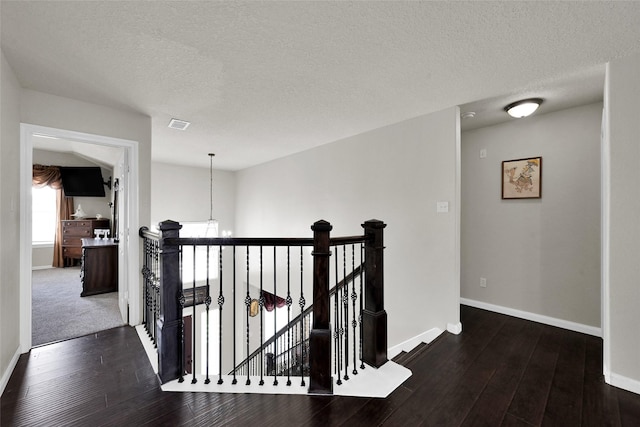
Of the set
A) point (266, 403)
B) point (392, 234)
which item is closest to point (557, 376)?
point (392, 234)

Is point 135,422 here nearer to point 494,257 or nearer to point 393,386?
point 393,386

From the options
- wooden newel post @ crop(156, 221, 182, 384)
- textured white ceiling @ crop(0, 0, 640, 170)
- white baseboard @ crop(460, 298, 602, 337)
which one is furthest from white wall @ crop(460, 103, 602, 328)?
wooden newel post @ crop(156, 221, 182, 384)

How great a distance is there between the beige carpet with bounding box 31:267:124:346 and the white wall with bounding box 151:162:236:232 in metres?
2.24

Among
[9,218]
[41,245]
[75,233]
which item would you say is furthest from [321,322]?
[41,245]

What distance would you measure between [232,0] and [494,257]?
3869 millimetres

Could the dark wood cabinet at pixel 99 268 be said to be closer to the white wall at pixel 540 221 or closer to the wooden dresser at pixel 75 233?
the wooden dresser at pixel 75 233

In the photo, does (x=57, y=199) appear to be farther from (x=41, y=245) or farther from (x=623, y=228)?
(x=623, y=228)

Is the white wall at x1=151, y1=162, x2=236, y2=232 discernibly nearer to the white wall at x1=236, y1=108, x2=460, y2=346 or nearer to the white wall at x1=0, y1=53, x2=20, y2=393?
the white wall at x1=236, y1=108, x2=460, y2=346

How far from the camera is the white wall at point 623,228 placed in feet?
6.29

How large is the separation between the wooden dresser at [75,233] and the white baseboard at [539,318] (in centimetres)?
763

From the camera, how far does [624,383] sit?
6.27ft

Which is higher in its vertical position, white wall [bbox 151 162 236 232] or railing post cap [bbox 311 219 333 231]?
white wall [bbox 151 162 236 232]

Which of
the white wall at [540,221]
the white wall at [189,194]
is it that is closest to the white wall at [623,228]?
the white wall at [540,221]

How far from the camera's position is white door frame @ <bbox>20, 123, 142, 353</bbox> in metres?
2.38
